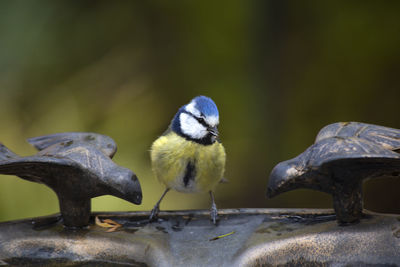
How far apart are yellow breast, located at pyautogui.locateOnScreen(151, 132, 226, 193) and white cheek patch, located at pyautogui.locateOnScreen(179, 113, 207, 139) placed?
0.08 feet

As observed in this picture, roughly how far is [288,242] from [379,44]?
133 cm

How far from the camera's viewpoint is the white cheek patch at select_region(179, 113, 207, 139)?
145 centimetres

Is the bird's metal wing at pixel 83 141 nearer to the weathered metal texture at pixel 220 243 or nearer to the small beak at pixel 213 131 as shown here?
the weathered metal texture at pixel 220 243

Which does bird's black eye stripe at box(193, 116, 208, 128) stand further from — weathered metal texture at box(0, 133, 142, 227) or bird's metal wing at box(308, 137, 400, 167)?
bird's metal wing at box(308, 137, 400, 167)

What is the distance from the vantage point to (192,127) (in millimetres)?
1467

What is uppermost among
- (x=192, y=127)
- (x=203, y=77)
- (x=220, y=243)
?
(x=203, y=77)

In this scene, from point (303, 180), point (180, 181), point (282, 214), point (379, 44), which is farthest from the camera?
point (379, 44)

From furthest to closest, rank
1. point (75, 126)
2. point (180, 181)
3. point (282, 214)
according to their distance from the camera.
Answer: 1. point (75, 126)
2. point (180, 181)
3. point (282, 214)

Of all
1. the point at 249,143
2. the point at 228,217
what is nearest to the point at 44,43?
the point at 249,143

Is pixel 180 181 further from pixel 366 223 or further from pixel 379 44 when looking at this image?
pixel 379 44

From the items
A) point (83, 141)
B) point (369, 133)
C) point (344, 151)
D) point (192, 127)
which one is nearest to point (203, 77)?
point (192, 127)

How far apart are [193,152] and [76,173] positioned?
1.68 ft

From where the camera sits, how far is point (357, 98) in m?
2.11

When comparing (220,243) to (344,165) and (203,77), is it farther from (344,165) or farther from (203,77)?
(203,77)
